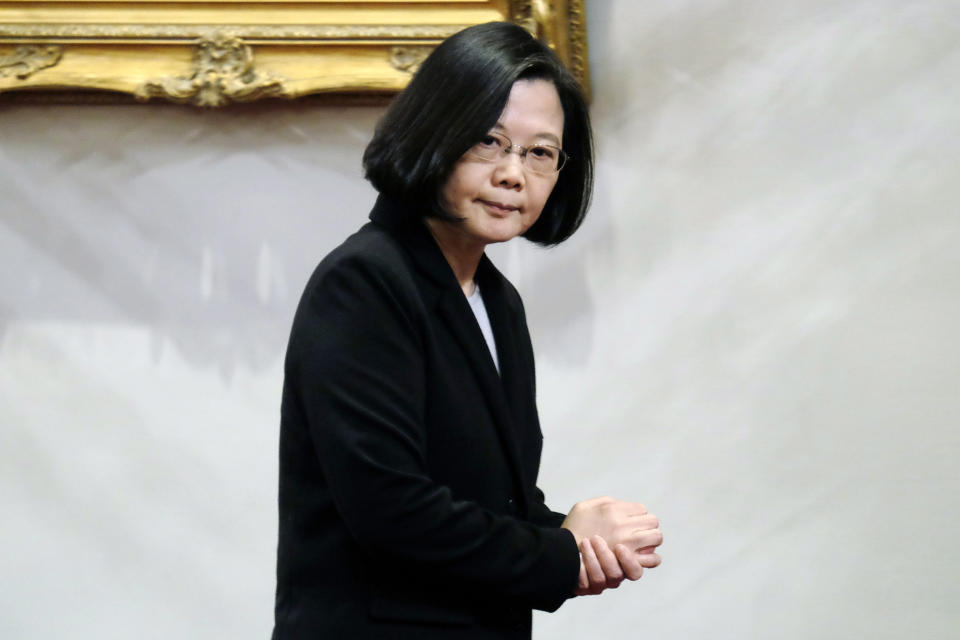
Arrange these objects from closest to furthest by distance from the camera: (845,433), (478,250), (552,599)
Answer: (552,599), (478,250), (845,433)

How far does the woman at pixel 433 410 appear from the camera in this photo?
1.15 meters

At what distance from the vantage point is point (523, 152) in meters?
1.29

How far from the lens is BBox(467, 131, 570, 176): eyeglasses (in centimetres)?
127

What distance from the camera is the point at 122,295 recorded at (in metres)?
2.50

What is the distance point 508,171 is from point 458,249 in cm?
12

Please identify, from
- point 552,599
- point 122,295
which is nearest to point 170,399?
point 122,295

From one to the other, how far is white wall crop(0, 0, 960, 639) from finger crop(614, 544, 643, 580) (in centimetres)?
117

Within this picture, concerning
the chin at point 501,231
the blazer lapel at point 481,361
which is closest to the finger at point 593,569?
the blazer lapel at point 481,361

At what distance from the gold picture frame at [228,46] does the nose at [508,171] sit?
1130mm

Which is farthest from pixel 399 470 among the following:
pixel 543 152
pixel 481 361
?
pixel 543 152

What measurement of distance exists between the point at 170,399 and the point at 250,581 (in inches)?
15.8

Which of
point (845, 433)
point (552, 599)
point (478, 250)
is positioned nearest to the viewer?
point (552, 599)

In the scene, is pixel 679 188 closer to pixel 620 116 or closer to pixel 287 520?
pixel 620 116

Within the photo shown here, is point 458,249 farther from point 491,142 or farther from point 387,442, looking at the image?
point 387,442
